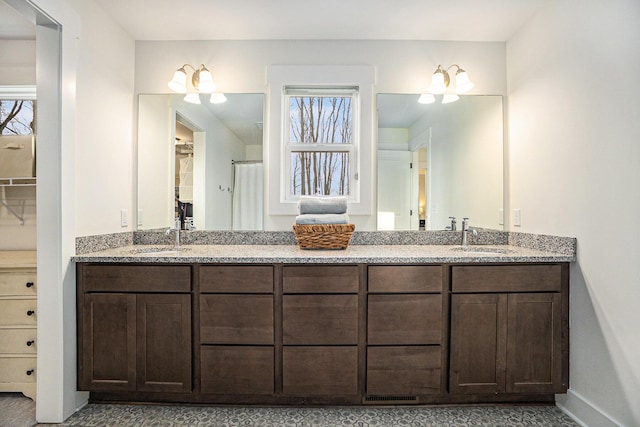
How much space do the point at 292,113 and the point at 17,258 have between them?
6.69 feet

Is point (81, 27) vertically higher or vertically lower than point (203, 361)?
higher

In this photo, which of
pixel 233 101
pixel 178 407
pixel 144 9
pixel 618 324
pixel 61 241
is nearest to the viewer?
pixel 618 324

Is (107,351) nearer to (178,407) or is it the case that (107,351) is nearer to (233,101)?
(178,407)

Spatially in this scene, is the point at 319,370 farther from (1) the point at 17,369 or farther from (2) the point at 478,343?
(1) the point at 17,369

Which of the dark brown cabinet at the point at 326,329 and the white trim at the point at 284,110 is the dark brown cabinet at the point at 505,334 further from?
the white trim at the point at 284,110

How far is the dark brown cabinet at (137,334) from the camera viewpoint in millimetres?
1805

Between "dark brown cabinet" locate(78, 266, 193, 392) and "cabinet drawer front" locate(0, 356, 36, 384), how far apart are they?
16.6 inches

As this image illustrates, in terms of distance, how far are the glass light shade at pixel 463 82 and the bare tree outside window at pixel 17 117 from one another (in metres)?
3.06

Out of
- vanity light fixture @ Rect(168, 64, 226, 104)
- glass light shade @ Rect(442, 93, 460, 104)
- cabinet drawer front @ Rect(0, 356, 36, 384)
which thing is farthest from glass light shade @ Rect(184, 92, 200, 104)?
cabinet drawer front @ Rect(0, 356, 36, 384)

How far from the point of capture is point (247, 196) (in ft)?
7.88

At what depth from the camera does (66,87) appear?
69.8 inches

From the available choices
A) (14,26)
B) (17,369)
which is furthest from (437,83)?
(17,369)

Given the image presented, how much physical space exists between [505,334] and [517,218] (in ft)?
2.87

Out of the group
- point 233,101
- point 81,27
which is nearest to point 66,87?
point 81,27
